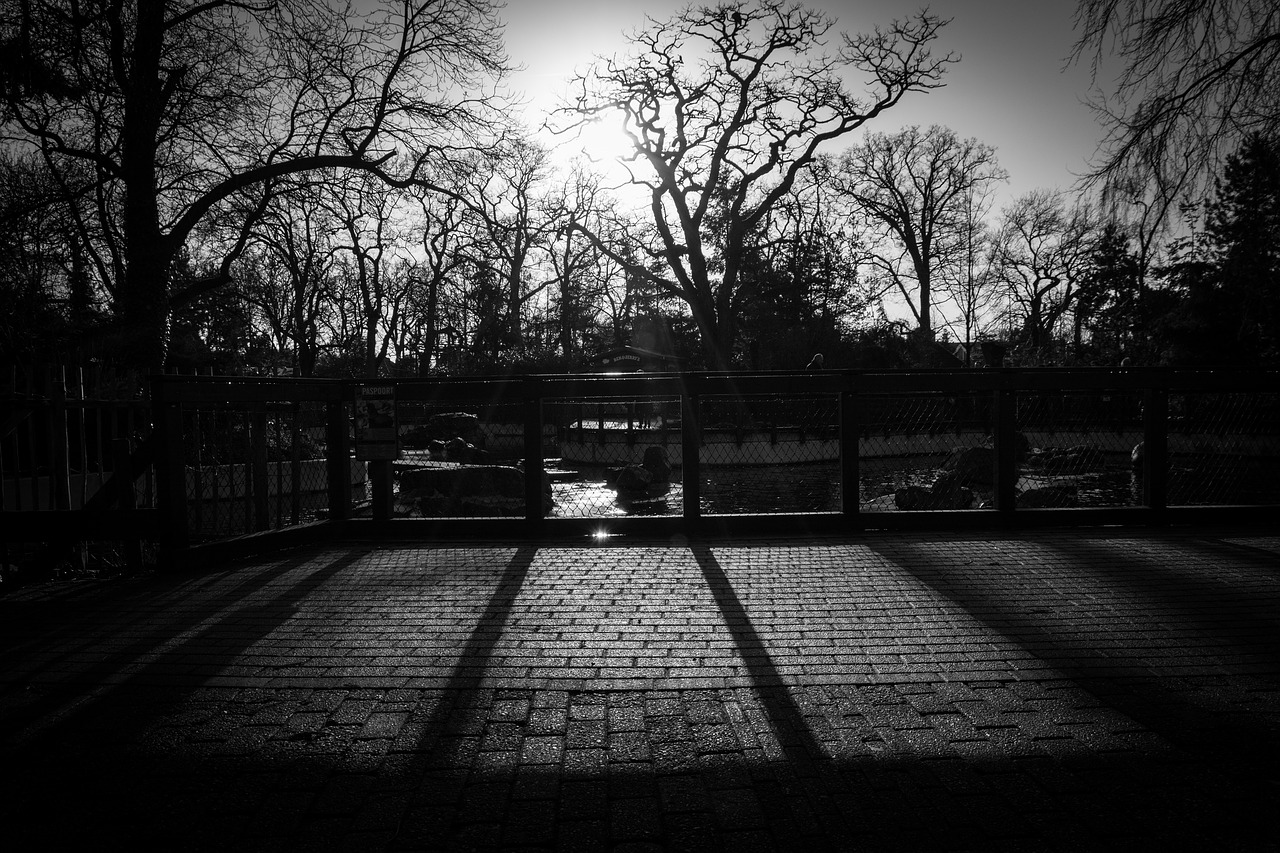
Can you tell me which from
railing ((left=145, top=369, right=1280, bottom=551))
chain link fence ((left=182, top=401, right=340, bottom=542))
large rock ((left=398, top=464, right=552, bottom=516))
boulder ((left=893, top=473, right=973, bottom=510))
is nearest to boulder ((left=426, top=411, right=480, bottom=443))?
chain link fence ((left=182, top=401, right=340, bottom=542))

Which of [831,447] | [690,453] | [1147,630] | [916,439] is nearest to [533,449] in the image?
[690,453]

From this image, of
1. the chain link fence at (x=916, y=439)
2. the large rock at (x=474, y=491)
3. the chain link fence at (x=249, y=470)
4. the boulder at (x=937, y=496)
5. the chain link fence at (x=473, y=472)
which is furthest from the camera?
the large rock at (x=474, y=491)

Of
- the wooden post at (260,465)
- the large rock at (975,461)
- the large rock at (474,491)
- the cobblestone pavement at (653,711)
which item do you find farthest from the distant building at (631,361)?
the cobblestone pavement at (653,711)

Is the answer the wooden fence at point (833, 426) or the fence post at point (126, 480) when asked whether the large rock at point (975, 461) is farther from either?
the fence post at point (126, 480)

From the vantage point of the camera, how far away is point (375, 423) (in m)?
8.17

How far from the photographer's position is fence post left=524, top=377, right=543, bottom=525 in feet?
27.0

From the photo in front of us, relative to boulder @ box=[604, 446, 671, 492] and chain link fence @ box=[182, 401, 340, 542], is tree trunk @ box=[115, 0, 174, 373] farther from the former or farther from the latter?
boulder @ box=[604, 446, 671, 492]

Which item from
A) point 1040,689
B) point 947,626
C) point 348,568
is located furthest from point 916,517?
point 348,568

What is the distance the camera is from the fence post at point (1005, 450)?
8305 mm

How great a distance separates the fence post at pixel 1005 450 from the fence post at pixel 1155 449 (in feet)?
4.56

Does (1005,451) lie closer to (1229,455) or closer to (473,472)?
(1229,455)

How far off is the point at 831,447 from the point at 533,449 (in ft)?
10.5

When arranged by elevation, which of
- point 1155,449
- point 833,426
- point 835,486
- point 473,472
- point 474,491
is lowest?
point 474,491

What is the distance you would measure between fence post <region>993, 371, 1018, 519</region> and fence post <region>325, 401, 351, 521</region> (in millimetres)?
6882
